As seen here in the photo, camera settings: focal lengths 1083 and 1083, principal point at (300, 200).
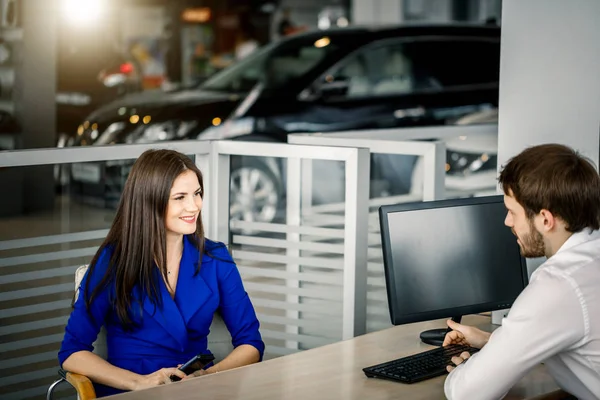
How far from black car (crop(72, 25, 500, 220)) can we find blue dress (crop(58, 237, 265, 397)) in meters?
3.91

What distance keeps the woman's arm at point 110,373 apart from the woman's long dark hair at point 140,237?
139 mm

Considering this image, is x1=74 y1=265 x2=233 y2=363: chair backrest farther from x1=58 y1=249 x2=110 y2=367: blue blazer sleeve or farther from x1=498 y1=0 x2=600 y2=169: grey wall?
x1=498 y1=0 x2=600 y2=169: grey wall

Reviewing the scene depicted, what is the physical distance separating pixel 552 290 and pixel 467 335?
0.68 meters

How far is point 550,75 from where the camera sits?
3674 millimetres

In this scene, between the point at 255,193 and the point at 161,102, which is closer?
the point at 255,193

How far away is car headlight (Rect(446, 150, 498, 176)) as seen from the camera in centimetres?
607

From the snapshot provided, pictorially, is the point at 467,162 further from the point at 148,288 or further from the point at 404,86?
the point at 148,288

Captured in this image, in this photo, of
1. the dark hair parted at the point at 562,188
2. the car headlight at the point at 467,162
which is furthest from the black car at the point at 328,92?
the dark hair parted at the point at 562,188

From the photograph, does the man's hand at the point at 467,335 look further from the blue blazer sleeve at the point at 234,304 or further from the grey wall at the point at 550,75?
the grey wall at the point at 550,75

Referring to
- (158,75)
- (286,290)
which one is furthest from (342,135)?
(158,75)

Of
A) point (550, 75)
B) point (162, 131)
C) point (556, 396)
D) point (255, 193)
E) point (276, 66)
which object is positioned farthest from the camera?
point (276, 66)

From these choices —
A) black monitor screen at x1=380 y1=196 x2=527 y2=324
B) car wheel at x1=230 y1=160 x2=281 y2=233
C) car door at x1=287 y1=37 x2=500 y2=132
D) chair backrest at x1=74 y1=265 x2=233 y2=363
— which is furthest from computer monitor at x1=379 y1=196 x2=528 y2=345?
car door at x1=287 y1=37 x2=500 y2=132

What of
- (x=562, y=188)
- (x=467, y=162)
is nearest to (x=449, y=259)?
(x=562, y=188)

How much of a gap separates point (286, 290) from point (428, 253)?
1.31 meters
